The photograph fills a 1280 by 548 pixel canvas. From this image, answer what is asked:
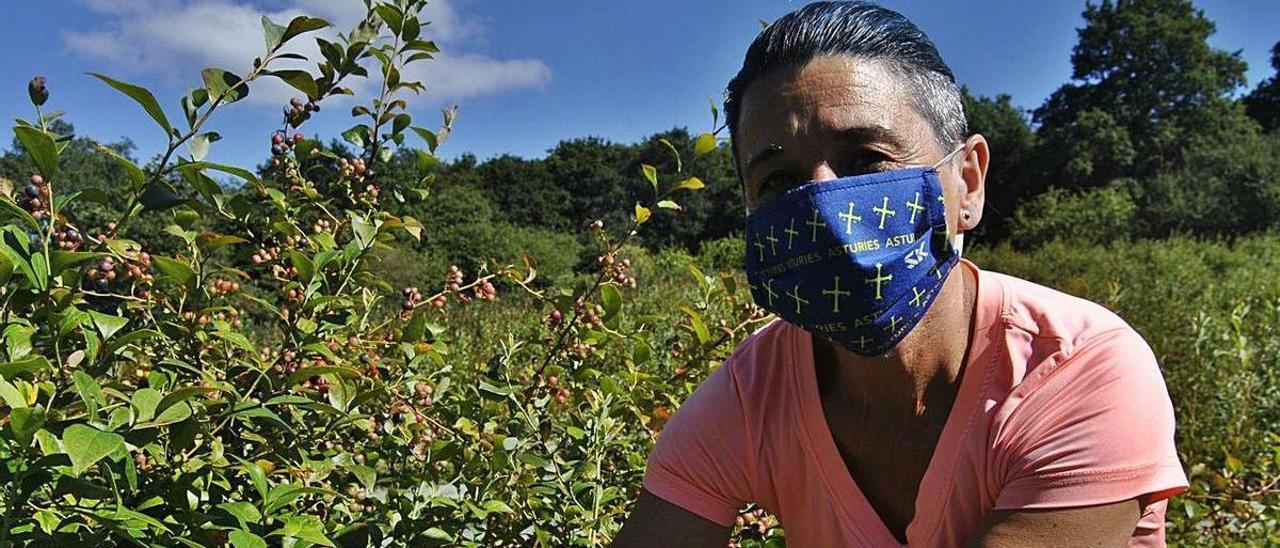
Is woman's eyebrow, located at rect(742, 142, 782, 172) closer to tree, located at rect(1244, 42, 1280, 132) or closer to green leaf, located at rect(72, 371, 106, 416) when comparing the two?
green leaf, located at rect(72, 371, 106, 416)

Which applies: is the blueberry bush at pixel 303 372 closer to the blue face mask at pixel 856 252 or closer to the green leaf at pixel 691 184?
the green leaf at pixel 691 184

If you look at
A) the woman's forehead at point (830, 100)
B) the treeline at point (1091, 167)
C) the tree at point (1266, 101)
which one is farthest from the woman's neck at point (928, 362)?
the tree at point (1266, 101)

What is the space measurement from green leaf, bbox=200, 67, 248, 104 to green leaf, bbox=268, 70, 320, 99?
12 cm

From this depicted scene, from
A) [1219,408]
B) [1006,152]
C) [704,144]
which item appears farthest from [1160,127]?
[704,144]

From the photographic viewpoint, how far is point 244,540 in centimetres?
122

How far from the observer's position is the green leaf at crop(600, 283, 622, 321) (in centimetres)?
193

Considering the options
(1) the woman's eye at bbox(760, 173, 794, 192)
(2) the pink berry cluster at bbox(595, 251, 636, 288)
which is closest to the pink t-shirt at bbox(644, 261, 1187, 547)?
(1) the woman's eye at bbox(760, 173, 794, 192)

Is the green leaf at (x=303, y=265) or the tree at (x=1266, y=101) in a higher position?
the tree at (x=1266, y=101)

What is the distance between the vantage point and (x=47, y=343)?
1479 millimetres

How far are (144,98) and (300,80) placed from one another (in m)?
0.34

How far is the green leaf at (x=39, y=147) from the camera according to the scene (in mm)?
1235

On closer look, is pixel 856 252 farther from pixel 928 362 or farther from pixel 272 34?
pixel 272 34

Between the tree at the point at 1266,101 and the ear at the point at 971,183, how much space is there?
1861 inches

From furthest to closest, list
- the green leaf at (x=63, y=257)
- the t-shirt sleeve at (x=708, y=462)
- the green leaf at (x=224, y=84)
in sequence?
the t-shirt sleeve at (x=708, y=462) < the green leaf at (x=224, y=84) < the green leaf at (x=63, y=257)
